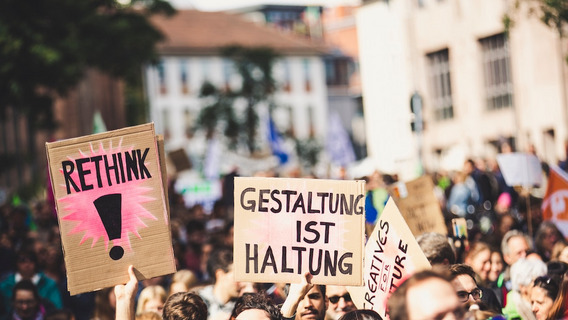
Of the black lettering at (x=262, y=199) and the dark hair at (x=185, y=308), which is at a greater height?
the black lettering at (x=262, y=199)

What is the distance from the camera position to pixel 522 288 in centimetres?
875

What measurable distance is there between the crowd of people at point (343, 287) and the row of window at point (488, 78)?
66.4ft

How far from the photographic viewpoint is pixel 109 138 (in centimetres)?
715

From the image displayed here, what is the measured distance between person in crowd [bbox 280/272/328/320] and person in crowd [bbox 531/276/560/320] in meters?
1.31

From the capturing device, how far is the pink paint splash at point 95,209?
7043 millimetres

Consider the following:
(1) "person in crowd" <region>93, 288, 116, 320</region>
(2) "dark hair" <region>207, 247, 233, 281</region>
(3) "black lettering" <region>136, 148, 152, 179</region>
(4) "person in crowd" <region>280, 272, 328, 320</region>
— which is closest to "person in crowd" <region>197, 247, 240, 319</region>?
(2) "dark hair" <region>207, 247, 233, 281</region>

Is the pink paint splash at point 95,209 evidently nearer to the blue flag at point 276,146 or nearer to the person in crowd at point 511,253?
the person in crowd at point 511,253

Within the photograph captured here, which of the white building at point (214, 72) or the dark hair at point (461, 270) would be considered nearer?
the dark hair at point (461, 270)

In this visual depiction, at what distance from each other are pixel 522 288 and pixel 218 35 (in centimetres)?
8338

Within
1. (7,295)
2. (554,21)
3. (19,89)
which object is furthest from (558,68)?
(7,295)

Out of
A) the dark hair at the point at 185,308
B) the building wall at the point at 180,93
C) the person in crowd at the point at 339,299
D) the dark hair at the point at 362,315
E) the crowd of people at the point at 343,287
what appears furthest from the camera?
the building wall at the point at 180,93

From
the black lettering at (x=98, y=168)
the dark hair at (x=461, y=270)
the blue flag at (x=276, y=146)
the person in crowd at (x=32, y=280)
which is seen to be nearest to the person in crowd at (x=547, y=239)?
the dark hair at (x=461, y=270)

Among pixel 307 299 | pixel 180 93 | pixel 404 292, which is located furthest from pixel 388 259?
pixel 180 93

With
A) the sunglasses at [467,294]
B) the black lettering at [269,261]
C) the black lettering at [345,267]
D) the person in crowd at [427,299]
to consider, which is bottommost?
the sunglasses at [467,294]
